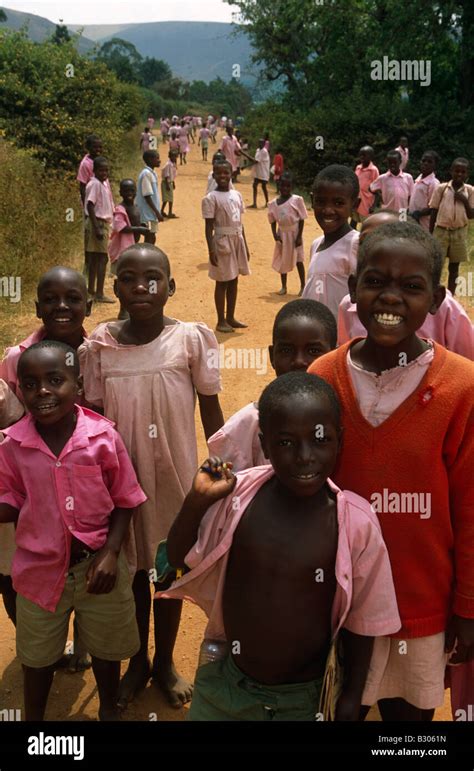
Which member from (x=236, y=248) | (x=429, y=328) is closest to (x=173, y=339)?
(x=429, y=328)

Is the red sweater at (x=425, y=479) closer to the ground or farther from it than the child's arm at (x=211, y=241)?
closer to the ground

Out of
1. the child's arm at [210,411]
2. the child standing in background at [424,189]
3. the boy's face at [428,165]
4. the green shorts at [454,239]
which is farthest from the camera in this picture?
the boy's face at [428,165]

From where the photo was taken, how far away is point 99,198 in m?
8.02

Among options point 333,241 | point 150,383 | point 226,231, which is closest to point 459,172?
point 226,231

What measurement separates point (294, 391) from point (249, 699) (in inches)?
31.4

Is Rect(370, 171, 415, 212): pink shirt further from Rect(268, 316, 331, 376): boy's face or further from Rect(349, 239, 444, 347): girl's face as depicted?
Rect(349, 239, 444, 347): girl's face

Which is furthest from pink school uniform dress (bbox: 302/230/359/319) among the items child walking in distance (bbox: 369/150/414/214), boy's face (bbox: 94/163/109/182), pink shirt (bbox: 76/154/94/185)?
child walking in distance (bbox: 369/150/414/214)

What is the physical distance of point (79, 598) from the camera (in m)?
2.29

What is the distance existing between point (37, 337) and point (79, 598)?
1012 millimetres

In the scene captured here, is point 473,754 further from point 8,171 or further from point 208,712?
point 8,171

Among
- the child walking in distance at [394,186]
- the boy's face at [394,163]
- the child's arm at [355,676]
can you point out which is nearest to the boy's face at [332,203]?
the child's arm at [355,676]

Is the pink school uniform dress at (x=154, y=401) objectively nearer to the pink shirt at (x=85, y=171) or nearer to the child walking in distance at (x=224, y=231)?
the child walking in distance at (x=224, y=231)

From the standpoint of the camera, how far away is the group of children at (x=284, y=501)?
1762mm

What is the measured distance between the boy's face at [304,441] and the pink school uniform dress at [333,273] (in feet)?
6.59
